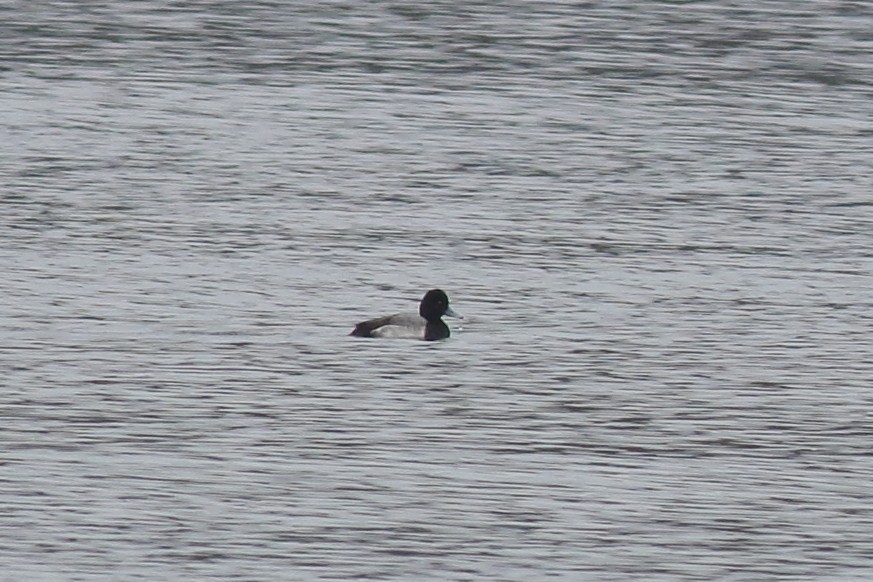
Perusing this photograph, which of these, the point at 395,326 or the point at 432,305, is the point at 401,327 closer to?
the point at 395,326

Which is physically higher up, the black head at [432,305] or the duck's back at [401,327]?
the black head at [432,305]

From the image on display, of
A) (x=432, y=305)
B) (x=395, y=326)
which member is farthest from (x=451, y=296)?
(x=395, y=326)

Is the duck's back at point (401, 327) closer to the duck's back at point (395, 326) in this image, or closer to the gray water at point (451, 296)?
the duck's back at point (395, 326)

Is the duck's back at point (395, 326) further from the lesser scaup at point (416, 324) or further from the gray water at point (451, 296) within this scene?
the gray water at point (451, 296)

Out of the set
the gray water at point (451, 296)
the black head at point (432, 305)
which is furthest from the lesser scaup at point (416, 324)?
the gray water at point (451, 296)

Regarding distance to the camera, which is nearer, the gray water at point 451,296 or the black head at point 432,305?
the gray water at point 451,296

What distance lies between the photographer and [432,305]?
18.0 m

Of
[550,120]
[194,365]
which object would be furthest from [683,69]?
[194,365]

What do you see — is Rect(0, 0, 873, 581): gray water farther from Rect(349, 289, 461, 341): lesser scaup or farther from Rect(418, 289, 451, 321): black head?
Rect(418, 289, 451, 321): black head

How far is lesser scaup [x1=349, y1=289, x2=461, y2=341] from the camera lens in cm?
1784

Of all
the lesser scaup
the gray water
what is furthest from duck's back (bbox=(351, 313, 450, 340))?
the gray water

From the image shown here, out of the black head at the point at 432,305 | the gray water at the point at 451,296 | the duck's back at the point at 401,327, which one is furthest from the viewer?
the black head at the point at 432,305

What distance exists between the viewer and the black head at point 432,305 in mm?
17984

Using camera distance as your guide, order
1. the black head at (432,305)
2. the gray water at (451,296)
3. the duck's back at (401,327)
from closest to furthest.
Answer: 1. the gray water at (451,296)
2. the duck's back at (401,327)
3. the black head at (432,305)
